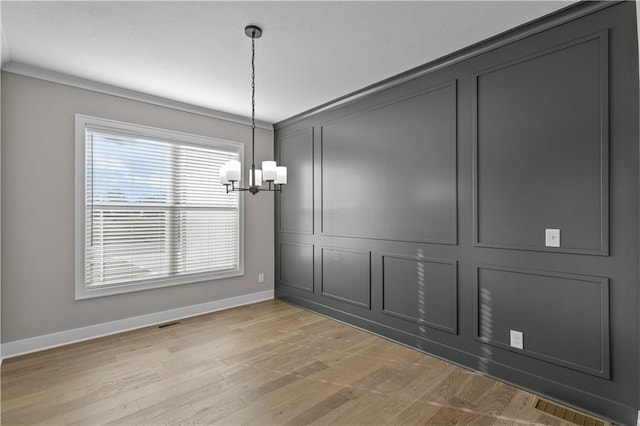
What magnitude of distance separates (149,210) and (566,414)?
4287 millimetres

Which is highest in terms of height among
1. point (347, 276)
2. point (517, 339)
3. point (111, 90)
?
point (111, 90)

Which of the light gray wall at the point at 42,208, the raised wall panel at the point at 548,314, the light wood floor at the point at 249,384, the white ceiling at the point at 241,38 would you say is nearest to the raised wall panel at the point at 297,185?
the white ceiling at the point at 241,38

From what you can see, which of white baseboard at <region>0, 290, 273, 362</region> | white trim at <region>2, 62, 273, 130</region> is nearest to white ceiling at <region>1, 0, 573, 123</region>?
white trim at <region>2, 62, 273, 130</region>

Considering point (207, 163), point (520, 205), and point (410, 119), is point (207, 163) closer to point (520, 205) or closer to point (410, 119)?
point (410, 119)

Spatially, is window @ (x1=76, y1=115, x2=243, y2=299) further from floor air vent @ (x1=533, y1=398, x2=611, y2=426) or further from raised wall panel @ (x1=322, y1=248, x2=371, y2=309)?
floor air vent @ (x1=533, y1=398, x2=611, y2=426)

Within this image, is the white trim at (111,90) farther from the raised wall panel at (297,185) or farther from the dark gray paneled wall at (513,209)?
the dark gray paneled wall at (513,209)

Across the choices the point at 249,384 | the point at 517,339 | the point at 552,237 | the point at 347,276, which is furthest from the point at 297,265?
the point at 552,237

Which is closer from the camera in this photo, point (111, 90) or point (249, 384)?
point (249, 384)

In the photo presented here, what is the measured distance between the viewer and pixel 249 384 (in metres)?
2.58

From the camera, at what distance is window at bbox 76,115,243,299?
3514 millimetres

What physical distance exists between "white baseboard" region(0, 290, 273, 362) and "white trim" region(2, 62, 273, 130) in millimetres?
2515

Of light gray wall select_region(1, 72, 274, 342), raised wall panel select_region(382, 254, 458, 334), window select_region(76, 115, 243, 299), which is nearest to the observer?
raised wall panel select_region(382, 254, 458, 334)

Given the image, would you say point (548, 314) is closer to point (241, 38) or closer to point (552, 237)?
point (552, 237)

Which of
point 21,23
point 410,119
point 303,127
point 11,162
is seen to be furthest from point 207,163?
point 410,119
